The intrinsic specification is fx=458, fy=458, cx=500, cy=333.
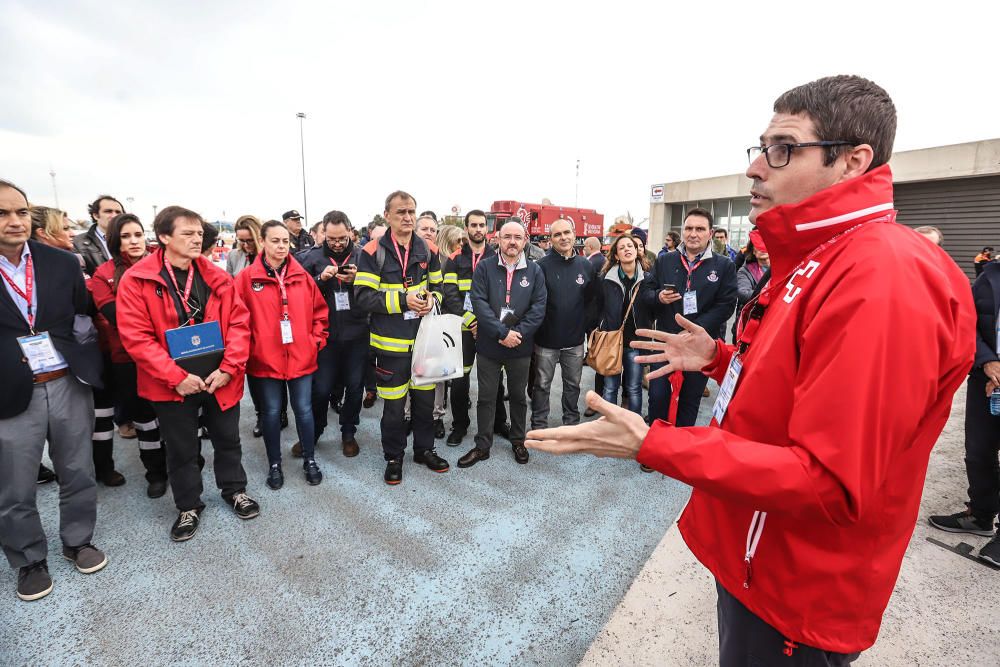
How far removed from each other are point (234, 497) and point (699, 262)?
4.21 metres

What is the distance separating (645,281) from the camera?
448cm

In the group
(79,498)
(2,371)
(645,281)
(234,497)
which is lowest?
(234,497)

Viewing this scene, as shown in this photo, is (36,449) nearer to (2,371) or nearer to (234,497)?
(2,371)

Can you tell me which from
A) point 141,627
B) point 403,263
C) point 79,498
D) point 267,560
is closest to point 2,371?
point 79,498

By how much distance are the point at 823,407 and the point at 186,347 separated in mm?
3369

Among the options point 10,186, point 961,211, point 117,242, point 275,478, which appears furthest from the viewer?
point 961,211

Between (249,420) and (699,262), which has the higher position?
(699,262)

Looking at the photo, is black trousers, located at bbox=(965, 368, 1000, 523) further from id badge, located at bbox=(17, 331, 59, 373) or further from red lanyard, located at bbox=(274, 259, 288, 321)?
id badge, located at bbox=(17, 331, 59, 373)

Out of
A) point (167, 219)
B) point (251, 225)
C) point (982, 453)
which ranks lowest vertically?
point (982, 453)

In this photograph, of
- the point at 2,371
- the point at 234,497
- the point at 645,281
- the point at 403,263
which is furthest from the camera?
the point at 645,281

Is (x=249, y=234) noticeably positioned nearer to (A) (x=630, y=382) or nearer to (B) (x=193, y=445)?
(B) (x=193, y=445)

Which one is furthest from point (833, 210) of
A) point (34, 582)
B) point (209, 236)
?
point (209, 236)

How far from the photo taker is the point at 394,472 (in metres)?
3.74

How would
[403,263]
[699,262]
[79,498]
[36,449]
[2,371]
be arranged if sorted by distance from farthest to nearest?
[699,262] → [403,263] → [79,498] → [36,449] → [2,371]
